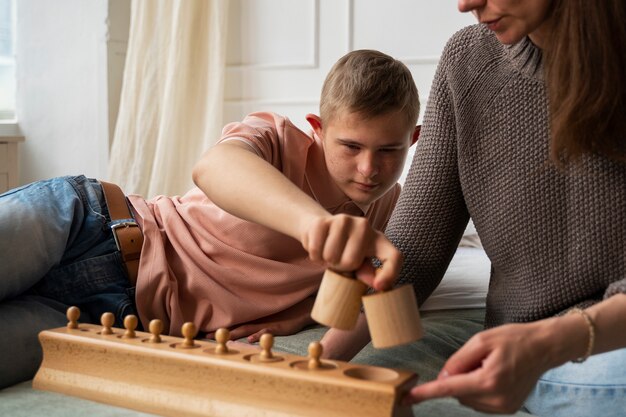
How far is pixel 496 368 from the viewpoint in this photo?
83 cm

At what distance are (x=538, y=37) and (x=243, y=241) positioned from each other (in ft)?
2.18

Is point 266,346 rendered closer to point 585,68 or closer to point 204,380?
point 204,380

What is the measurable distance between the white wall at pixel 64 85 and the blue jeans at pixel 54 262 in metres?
1.60

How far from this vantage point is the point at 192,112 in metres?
3.00

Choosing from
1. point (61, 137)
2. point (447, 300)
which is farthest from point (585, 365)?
point (61, 137)

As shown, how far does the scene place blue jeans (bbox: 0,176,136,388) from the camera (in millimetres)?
1345

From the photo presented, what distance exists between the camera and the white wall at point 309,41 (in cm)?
275

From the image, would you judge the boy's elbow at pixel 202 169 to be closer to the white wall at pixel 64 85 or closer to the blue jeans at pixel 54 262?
the blue jeans at pixel 54 262

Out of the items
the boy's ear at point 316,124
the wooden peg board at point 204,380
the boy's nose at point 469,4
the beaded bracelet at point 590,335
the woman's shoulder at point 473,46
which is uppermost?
the boy's nose at point 469,4

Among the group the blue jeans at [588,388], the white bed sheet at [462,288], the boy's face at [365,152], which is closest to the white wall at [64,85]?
the white bed sheet at [462,288]

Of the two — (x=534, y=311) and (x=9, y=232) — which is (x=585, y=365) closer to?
(x=534, y=311)

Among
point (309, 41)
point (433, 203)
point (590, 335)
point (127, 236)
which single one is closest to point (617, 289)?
point (590, 335)

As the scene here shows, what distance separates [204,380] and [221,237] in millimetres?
588

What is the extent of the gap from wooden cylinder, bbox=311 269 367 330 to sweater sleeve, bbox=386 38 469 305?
0.40 metres
